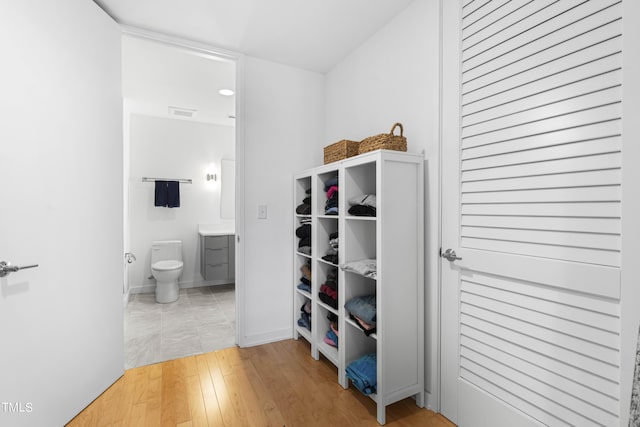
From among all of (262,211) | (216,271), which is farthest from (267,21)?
(216,271)

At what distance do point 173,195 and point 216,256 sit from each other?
3.42 ft

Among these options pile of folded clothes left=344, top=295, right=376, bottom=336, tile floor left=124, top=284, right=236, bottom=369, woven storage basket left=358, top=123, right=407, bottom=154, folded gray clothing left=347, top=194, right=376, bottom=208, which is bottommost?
tile floor left=124, top=284, right=236, bottom=369

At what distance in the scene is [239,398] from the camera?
180cm

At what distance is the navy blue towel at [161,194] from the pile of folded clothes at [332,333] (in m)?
3.04

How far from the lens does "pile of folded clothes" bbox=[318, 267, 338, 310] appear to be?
2.08 metres

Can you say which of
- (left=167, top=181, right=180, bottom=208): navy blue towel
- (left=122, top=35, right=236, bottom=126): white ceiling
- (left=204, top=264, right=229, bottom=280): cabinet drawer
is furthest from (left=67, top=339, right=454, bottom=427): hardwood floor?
(left=167, top=181, right=180, bottom=208): navy blue towel

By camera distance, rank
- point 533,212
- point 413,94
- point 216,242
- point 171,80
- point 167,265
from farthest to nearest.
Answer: point 216,242
point 167,265
point 171,80
point 413,94
point 533,212

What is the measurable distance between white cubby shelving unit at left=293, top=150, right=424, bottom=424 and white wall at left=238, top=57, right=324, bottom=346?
0.74 meters

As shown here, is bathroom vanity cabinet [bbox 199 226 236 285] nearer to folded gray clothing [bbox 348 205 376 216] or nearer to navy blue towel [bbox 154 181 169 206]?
navy blue towel [bbox 154 181 169 206]

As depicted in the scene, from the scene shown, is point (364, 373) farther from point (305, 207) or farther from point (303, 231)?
point (305, 207)

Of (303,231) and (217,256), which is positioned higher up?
(303,231)

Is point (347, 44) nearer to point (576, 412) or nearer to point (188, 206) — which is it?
point (576, 412)

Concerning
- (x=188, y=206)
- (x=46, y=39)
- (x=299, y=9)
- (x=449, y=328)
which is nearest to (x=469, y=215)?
(x=449, y=328)

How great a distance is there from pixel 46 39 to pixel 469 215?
227cm
